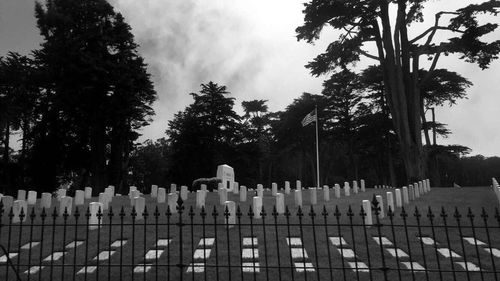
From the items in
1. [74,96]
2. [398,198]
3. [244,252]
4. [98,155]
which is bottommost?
[244,252]

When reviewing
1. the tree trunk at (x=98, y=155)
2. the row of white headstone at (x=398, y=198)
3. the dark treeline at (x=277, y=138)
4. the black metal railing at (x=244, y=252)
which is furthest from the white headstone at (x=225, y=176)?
the dark treeline at (x=277, y=138)

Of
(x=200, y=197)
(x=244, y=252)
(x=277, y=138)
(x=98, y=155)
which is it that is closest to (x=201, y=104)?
(x=277, y=138)

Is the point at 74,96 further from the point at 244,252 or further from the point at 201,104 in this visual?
the point at 244,252

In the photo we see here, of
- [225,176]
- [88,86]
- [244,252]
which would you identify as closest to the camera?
[244,252]

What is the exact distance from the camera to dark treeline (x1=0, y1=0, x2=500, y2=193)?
26.6m

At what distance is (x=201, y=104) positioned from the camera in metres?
46.3

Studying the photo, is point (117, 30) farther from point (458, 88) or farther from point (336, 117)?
point (458, 88)

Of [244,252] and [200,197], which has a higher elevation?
[200,197]

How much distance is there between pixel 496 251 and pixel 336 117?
37.8 metres

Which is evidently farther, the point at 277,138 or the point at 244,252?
the point at 277,138

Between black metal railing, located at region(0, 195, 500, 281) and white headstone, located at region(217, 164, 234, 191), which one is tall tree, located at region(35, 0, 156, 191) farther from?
black metal railing, located at region(0, 195, 500, 281)

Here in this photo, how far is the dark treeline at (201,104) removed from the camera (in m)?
26.6

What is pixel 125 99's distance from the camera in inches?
1251

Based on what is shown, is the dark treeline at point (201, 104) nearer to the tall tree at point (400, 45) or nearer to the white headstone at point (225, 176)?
the tall tree at point (400, 45)
